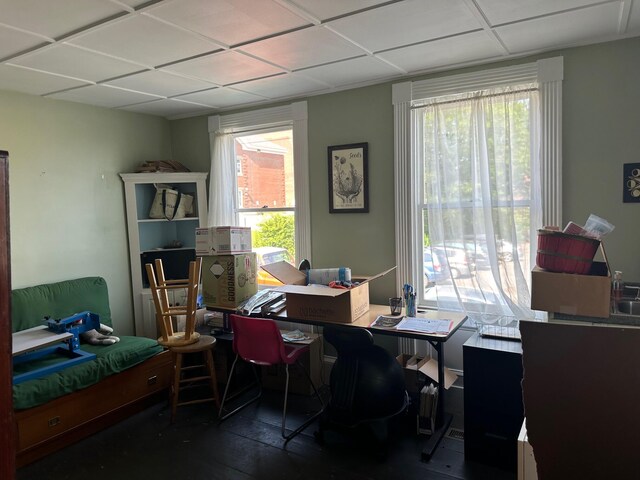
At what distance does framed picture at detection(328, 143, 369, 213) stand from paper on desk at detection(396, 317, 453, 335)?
3.54 feet

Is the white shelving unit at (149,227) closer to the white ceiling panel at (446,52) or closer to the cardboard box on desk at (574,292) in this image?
the white ceiling panel at (446,52)

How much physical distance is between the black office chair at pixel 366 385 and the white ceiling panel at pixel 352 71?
1.81m

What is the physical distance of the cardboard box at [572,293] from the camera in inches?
71.8

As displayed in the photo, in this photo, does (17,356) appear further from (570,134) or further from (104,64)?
(570,134)

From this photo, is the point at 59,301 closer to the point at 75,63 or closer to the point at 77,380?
the point at 77,380

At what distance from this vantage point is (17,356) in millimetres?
3008

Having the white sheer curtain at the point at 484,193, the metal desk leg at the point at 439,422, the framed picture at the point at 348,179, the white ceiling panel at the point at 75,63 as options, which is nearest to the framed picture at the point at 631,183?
the white sheer curtain at the point at 484,193

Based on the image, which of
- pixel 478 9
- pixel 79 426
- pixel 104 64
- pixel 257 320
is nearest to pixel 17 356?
pixel 79 426

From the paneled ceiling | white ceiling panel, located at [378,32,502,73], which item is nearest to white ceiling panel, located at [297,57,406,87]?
the paneled ceiling

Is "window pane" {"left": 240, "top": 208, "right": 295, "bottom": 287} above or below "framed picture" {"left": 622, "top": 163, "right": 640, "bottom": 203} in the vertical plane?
below

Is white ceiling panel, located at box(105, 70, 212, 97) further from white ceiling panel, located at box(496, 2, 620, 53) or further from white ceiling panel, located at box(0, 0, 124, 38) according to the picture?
white ceiling panel, located at box(496, 2, 620, 53)

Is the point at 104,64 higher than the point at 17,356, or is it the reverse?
the point at 104,64

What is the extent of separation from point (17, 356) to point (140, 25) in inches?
89.5

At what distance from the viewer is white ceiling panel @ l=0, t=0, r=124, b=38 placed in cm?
210
